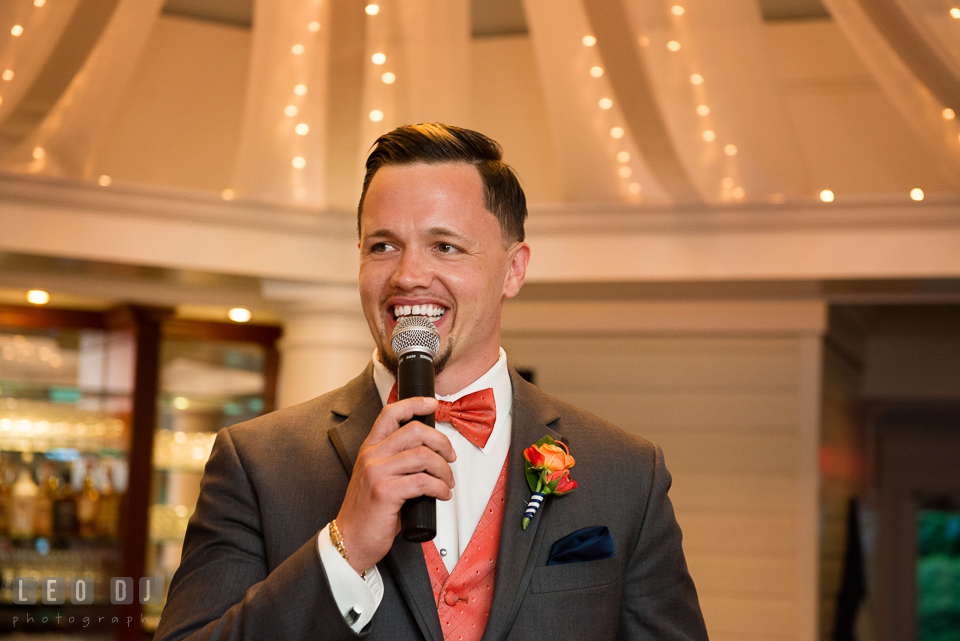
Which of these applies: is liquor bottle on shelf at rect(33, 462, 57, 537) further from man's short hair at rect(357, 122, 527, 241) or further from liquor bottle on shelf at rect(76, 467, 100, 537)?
man's short hair at rect(357, 122, 527, 241)

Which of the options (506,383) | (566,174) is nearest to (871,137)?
(566,174)

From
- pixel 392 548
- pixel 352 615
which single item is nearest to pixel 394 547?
pixel 392 548

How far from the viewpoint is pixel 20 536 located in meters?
4.22

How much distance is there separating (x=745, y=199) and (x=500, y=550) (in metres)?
1.98

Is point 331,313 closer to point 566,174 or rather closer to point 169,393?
point 566,174

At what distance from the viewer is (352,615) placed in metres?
1.18

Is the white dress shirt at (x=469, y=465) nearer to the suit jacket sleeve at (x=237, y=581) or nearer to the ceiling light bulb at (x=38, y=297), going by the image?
the suit jacket sleeve at (x=237, y=581)

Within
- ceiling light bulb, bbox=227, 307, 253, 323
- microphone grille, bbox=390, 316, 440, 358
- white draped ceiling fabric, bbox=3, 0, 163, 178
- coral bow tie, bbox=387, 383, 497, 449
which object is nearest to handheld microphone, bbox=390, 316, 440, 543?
microphone grille, bbox=390, 316, 440, 358

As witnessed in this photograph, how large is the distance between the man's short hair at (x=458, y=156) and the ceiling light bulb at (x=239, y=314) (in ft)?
9.17

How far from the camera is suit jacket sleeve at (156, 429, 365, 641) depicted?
114 cm

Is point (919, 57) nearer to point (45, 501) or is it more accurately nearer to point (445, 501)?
point (445, 501)

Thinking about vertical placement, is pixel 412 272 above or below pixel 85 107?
below

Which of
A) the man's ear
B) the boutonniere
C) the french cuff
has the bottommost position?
the french cuff

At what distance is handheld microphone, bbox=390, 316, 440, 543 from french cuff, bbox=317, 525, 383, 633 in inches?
3.9
